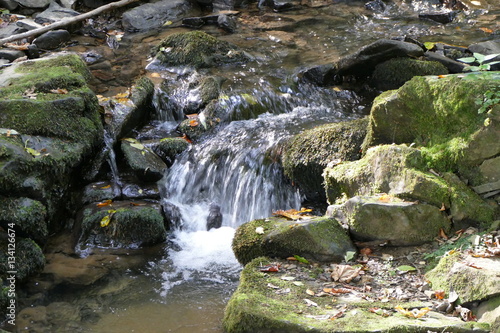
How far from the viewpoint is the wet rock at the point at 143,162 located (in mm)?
7281

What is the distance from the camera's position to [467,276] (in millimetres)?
4023

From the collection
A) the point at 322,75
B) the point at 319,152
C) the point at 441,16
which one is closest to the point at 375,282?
the point at 319,152

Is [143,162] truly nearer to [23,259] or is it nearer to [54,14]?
[23,259]

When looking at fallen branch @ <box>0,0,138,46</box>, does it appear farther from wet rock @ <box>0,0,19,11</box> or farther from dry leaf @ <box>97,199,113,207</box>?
dry leaf @ <box>97,199,113,207</box>

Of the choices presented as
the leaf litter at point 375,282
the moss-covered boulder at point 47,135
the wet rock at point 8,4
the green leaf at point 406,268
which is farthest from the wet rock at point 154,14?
the green leaf at point 406,268

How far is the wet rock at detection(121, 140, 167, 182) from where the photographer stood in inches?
287

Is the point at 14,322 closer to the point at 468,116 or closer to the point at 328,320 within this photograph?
the point at 328,320

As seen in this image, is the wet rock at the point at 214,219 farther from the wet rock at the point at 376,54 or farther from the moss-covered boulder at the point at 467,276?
the wet rock at the point at 376,54

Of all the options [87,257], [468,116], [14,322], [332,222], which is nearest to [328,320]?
[332,222]

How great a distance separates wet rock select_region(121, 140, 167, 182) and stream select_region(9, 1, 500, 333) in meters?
0.22

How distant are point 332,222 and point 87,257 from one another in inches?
113

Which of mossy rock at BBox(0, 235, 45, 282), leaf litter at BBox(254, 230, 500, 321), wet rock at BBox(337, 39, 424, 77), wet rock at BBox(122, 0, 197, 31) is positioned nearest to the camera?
leaf litter at BBox(254, 230, 500, 321)

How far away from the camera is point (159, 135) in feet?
27.6

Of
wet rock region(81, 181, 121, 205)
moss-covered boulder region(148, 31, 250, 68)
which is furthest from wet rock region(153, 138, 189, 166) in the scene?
moss-covered boulder region(148, 31, 250, 68)
